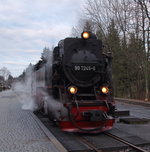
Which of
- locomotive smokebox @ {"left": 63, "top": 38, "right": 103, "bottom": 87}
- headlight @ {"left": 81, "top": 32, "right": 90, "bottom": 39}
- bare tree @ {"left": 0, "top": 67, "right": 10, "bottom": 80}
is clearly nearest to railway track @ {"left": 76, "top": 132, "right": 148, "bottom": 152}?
locomotive smokebox @ {"left": 63, "top": 38, "right": 103, "bottom": 87}

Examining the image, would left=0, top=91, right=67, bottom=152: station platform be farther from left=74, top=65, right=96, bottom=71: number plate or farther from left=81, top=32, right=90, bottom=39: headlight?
left=81, top=32, right=90, bottom=39: headlight

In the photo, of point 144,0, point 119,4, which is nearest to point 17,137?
point 144,0

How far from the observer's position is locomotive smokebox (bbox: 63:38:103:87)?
8422 mm

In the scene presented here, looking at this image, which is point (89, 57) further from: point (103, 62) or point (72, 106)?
point (72, 106)

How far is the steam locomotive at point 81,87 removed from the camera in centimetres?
770

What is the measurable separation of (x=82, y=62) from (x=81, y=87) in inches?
34.6

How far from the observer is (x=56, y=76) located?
28.3 feet

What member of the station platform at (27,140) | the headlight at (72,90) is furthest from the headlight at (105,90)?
the station platform at (27,140)

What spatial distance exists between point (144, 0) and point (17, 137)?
19.6 meters

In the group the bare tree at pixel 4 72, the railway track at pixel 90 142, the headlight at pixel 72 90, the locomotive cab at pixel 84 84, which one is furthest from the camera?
the bare tree at pixel 4 72

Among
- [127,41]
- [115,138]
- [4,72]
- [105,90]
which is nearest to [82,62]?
[105,90]

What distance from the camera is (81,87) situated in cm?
858

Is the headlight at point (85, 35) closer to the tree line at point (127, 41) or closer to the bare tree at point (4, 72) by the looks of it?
the tree line at point (127, 41)

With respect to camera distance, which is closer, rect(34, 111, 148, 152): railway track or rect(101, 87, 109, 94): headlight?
rect(34, 111, 148, 152): railway track
